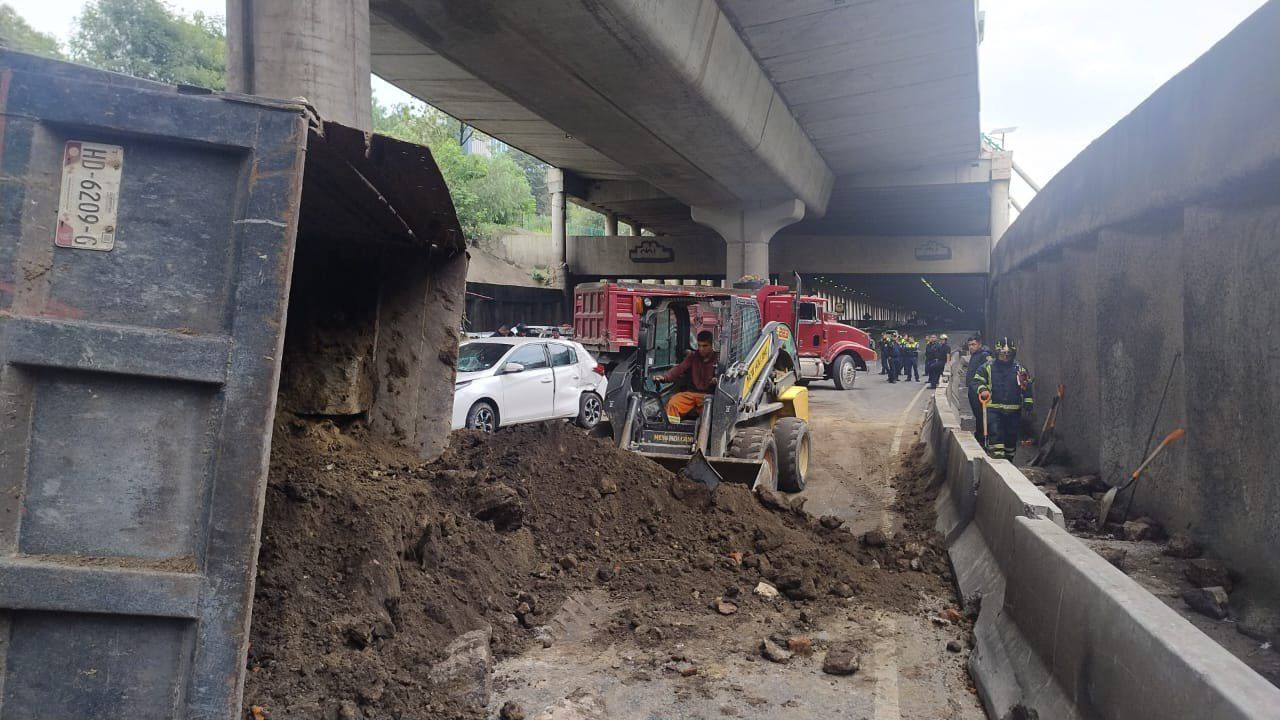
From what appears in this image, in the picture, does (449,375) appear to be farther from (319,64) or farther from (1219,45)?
(1219,45)

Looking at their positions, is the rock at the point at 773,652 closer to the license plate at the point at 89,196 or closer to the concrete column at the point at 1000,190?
the license plate at the point at 89,196

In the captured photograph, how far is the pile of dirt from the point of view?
13.5 ft

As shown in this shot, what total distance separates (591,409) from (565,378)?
1.05 m

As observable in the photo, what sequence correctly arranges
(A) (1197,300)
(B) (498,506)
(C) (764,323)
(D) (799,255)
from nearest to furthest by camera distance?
(B) (498,506) < (A) (1197,300) < (C) (764,323) < (D) (799,255)

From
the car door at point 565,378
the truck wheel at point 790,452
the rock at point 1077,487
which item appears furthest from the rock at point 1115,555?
the car door at point 565,378

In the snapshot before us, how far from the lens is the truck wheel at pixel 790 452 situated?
11.1 metres

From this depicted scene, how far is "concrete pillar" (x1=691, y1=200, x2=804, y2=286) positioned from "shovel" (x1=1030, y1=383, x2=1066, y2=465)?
15.2 m

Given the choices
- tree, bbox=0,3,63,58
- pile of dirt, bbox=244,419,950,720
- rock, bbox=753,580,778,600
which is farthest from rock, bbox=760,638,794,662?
tree, bbox=0,3,63,58

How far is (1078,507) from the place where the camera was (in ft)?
28.2

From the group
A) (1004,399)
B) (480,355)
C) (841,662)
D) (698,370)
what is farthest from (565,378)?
(841,662)

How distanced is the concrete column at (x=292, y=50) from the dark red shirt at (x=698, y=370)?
14.9ft

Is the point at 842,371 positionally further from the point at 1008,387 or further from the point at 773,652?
the point at 773,652

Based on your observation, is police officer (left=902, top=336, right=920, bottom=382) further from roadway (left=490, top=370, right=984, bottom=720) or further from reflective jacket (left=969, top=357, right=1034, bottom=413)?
roadway (left=490, top=370, right=984, bottom=720)

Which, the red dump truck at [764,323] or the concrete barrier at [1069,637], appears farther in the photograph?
the red dump truck at [764,323]
